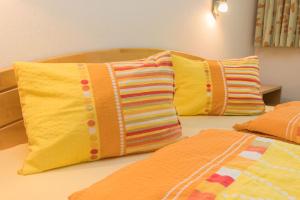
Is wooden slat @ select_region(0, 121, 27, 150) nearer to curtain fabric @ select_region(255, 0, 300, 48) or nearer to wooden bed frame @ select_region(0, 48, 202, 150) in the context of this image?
wooden bed frame @ select_region(0, 48, 202, 150)

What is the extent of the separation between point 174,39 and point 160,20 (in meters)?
0.19

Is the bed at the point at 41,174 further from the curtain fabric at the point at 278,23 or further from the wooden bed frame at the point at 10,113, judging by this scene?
the curtain fabric at the point at 278,23

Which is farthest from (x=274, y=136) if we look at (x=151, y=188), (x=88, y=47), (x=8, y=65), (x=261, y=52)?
(x=261, y=52)

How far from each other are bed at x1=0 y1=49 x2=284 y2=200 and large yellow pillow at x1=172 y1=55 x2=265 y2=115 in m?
0.09

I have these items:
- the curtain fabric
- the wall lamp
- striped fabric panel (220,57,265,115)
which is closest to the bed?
striped fabric panel (220,57,265,115)

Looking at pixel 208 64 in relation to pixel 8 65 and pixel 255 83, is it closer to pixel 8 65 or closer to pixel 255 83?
pixel 255 83

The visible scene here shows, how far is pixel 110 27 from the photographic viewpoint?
164 cm

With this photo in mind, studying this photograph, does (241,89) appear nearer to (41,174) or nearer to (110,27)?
(110,27)

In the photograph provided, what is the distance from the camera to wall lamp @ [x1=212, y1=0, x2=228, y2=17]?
2.26 m

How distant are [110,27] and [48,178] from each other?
89 cm

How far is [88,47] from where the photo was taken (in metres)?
1.55

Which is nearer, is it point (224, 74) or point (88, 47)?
point (88, 47)

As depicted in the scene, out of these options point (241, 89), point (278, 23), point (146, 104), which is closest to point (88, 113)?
point (146, 104)

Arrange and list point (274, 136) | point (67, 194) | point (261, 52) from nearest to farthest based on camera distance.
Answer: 1. point (67, 194)
2. point (274, 136)
3. point (261, 52)
